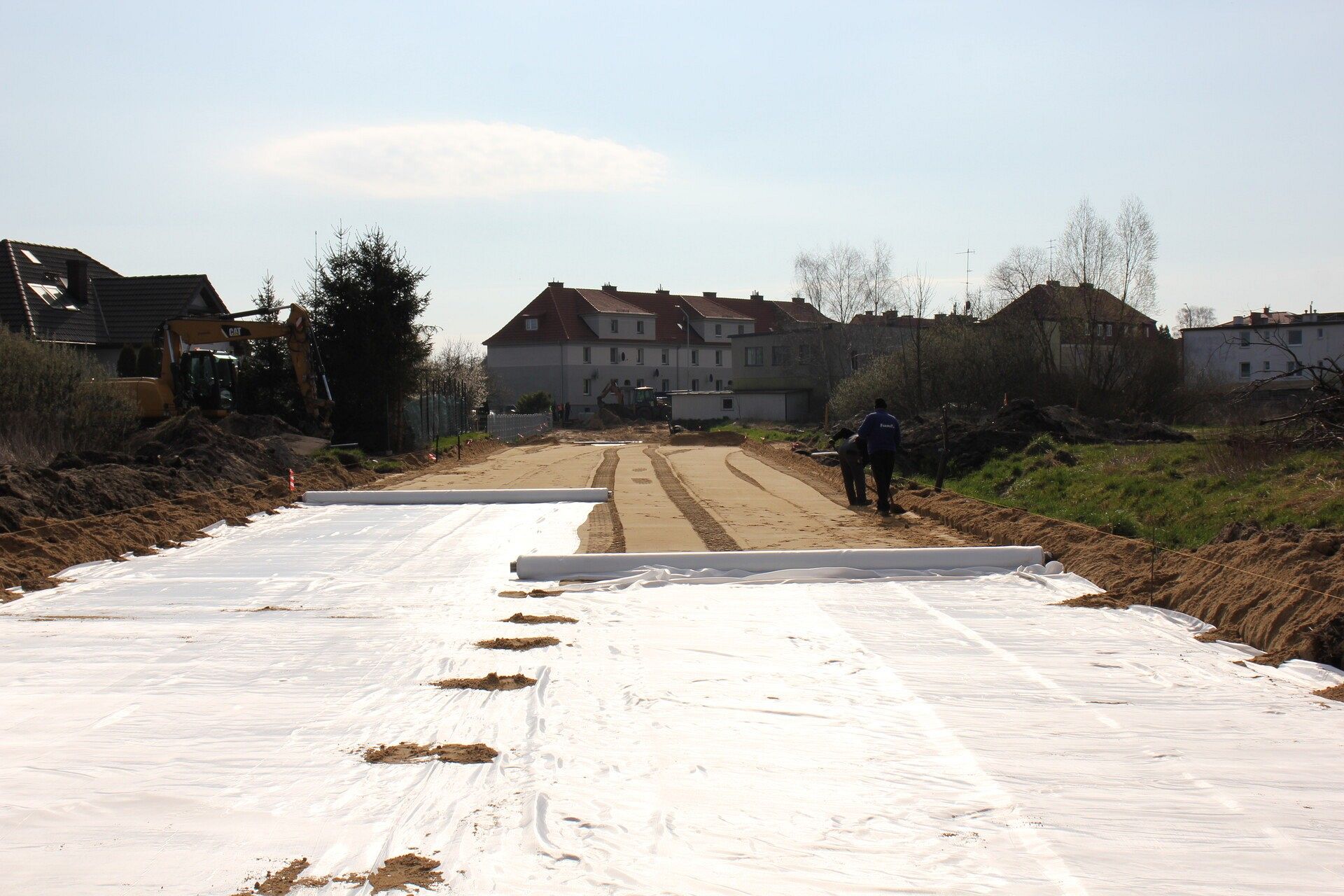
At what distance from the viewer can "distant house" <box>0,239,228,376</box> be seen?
3241 cm

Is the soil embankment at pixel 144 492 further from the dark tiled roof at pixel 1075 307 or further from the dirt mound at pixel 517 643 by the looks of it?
the dark tiled roof at pixel 1075 307

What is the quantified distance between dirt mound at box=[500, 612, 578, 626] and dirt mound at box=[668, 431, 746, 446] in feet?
94.9

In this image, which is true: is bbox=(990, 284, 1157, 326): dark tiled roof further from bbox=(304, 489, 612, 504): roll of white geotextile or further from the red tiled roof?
the red tiled roof

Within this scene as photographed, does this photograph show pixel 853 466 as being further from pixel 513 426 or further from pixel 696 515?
pixel 513 426

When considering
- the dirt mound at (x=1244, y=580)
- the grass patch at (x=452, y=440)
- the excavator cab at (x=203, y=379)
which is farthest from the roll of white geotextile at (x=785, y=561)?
the grass patch at (x=452, y=440)

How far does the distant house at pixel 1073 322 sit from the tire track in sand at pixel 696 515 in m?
13.4

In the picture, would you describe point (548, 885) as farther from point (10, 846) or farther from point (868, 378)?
point (868, 378)

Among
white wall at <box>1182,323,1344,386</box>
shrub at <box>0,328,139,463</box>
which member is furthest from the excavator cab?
white wall at <box>1182,323,1344,386</box>

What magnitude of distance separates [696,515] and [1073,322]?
21.7 meters

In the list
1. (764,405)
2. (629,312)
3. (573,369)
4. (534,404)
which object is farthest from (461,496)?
(629,312)

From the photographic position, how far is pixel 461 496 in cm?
1641

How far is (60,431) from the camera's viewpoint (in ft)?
58.3

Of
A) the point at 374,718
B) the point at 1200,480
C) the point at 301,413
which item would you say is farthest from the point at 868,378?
the point at 374,718

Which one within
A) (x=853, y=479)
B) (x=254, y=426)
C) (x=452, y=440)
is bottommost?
(x=853, y=479)
